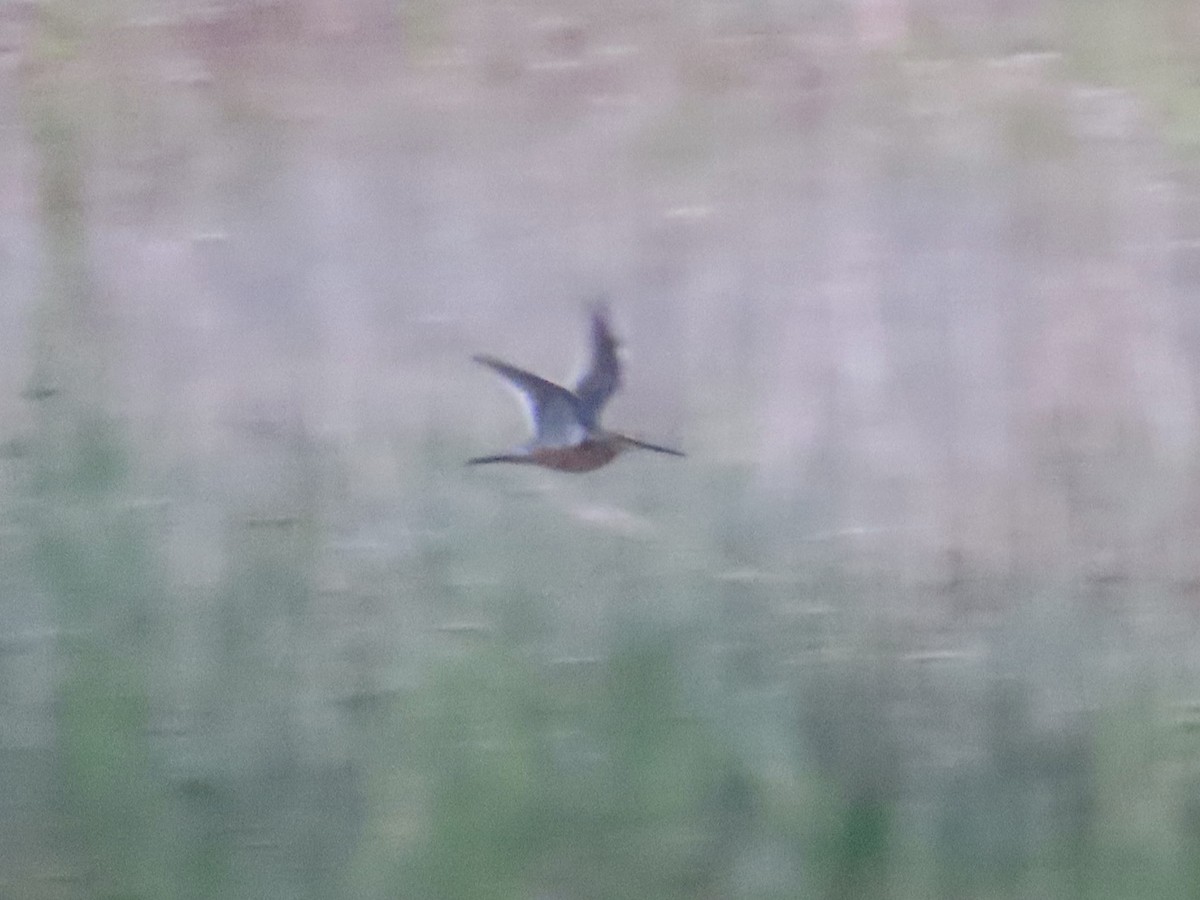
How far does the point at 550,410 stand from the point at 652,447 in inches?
4.3

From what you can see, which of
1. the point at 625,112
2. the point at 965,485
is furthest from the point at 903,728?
the point at 625,112

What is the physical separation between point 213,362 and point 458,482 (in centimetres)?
28

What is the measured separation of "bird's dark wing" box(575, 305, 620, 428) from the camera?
238cm

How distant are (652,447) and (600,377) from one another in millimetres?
86

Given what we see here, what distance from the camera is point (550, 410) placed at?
237cm

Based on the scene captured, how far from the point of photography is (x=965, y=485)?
2.39 metres

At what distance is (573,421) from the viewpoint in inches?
93.1

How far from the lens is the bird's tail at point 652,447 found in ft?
7.79

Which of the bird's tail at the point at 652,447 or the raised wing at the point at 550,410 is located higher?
the raised wing at the point at 550,410

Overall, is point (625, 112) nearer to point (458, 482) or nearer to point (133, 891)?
point (458, 482)

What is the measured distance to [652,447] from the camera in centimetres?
238

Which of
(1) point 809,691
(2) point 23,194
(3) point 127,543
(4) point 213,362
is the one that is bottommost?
(1) point 809,691

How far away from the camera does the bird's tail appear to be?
2.38 metres

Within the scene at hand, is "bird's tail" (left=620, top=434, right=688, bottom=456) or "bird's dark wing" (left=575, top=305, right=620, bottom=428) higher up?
"bird's dark wing" (left=575, top=305, right=620, bottom=428)
